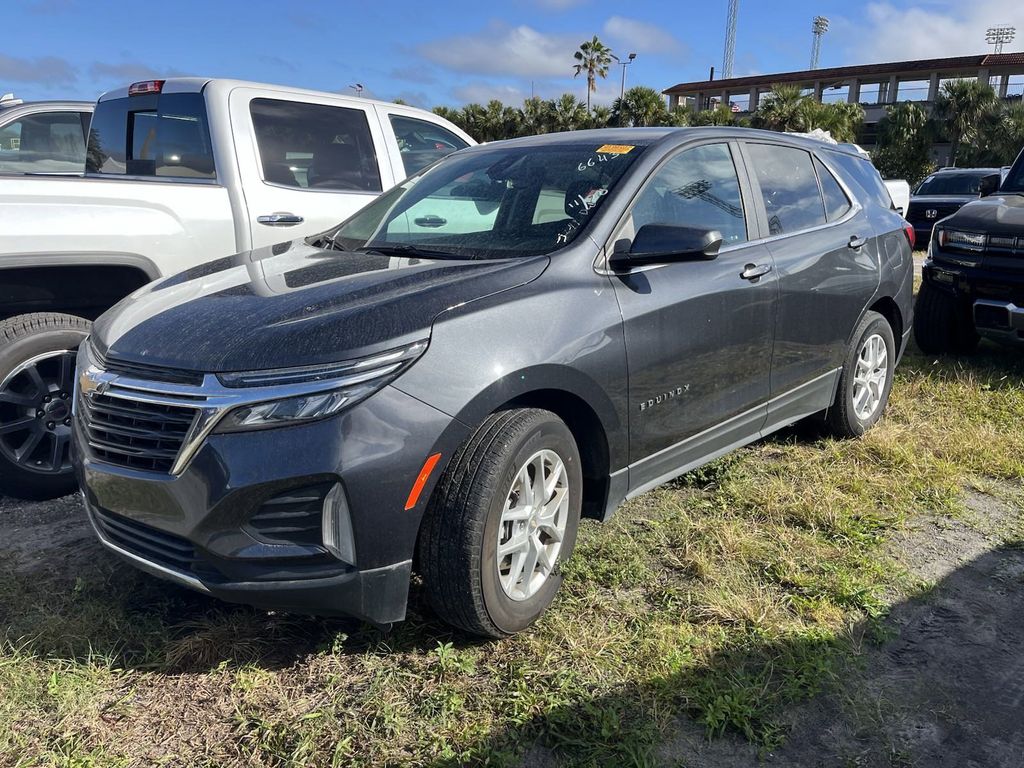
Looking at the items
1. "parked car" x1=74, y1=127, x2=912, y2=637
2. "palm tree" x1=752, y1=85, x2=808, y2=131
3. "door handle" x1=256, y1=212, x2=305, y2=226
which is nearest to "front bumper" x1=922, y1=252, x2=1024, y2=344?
"parked car" x1=74, y1=127, x2=912, y2=637

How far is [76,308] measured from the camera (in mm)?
4312

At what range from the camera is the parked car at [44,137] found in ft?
21.4

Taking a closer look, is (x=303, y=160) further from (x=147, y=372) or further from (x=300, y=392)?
(x=300, y=392)

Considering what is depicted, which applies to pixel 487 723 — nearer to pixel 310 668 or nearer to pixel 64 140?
pixel 310 668

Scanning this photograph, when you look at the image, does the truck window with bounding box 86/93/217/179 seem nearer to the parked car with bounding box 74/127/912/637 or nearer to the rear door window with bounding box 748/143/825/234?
the parked car with bounding box 74/127/912/637

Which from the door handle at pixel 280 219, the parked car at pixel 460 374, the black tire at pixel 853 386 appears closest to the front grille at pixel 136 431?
the parked car at pixel 460 374

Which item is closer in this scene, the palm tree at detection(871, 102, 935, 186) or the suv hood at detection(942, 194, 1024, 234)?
the suv hood at detection(942, 194, 1024, 234)

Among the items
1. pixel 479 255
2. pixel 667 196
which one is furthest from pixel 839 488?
pixel 479 255

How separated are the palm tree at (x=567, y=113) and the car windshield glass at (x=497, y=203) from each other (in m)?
37.6

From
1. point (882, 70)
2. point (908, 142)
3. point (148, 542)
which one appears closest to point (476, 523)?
point (148, 542)

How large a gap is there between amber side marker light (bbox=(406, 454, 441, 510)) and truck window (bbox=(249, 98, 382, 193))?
282 cm

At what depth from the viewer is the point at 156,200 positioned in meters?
4.09

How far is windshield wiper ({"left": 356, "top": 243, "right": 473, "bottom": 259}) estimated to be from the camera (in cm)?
318

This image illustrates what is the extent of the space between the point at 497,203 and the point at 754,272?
45.5 inches
